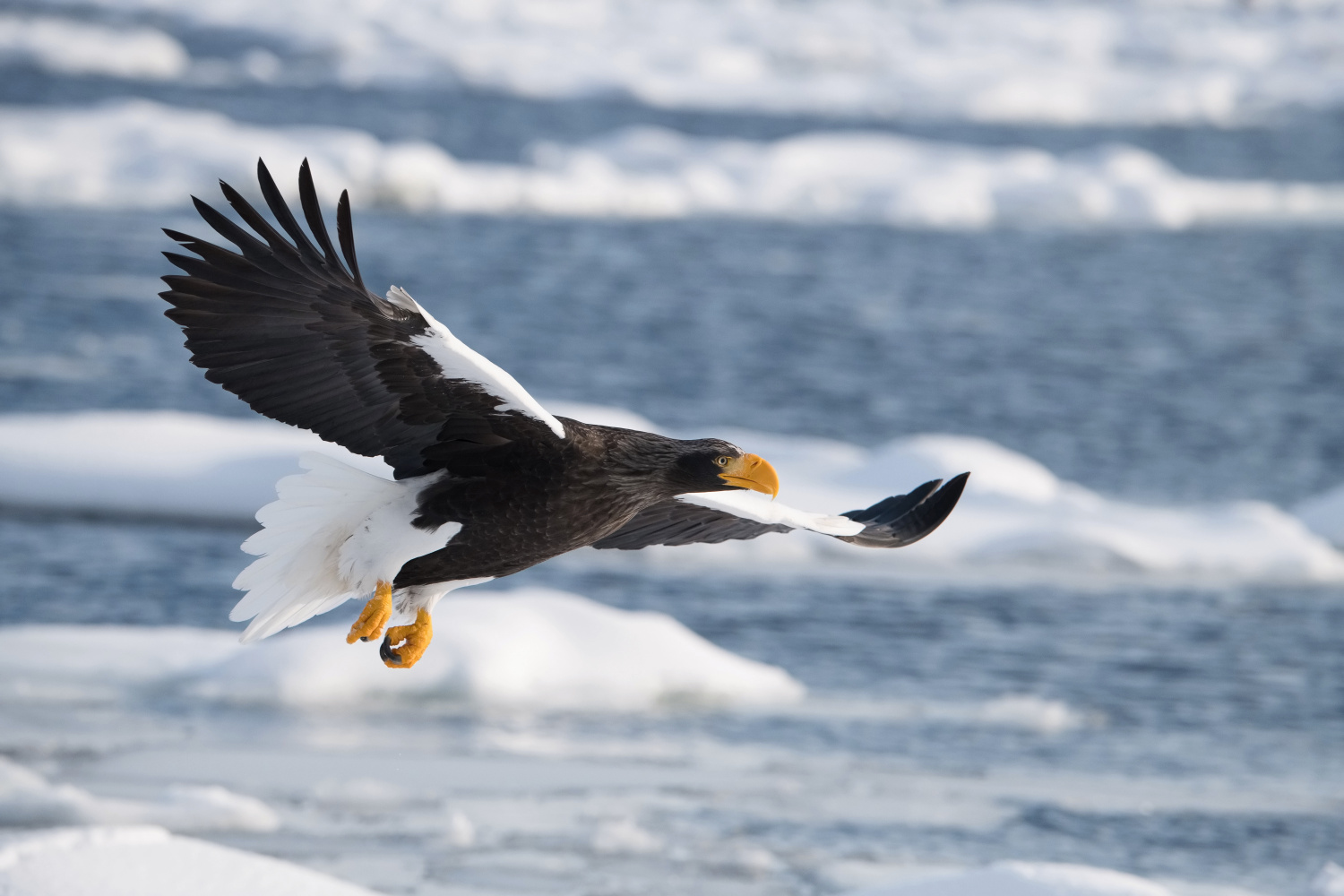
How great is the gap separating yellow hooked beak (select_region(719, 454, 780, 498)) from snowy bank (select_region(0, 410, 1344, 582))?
542cm

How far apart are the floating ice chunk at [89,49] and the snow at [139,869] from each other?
103 feet

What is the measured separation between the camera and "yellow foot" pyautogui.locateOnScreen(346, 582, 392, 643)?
4.92 meters

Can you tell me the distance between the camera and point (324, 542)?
5.13 m

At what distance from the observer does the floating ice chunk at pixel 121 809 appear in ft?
20.7

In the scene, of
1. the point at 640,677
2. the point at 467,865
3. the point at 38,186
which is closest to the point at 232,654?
the point at 640,677

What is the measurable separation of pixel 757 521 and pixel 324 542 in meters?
1.21

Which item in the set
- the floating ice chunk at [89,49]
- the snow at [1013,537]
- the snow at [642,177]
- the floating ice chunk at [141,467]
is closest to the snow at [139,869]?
the floating ice chunk at [141,467]

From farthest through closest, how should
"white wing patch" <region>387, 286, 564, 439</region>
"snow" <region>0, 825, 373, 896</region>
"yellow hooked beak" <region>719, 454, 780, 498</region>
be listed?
"snow" <region>0, 825, 373, 896</region>, "yellow hooked beak" <region>719, 454, 780, 498</region>, "white wing patch" <region>387, 286, 564, 439</region>

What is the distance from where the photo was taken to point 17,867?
17.2 feet

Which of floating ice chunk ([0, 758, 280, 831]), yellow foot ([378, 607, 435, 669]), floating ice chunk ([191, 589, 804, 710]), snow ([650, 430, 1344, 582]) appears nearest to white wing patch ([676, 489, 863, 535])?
yellow foot ([378, 607, 435, 669])

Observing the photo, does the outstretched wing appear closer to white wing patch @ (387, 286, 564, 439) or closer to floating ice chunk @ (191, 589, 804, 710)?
white wing patch @ (387, 286, 564, 439)

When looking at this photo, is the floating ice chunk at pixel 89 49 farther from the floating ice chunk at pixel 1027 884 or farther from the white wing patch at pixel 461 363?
the white wing patch at pixel 461 363

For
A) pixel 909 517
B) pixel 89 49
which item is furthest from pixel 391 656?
pixel 89 49

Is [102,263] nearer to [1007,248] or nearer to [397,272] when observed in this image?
[397,272]
